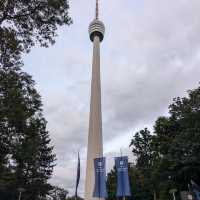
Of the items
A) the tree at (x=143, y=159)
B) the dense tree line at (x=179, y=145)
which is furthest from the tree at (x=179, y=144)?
the tree at (x=143, y=159)

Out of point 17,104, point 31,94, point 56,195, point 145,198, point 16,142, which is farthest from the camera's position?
point 56,195

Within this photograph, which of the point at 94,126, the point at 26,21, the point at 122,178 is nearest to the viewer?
the point at 26,21

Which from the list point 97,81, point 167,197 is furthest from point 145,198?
point 97,81

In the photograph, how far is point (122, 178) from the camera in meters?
24.9

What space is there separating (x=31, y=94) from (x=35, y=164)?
46.4 metres

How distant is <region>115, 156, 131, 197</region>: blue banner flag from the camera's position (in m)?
24.6

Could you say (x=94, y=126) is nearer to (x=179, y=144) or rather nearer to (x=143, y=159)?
(x=143, y=159)

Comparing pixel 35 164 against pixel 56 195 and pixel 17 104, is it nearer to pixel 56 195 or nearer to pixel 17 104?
pixel 17 104

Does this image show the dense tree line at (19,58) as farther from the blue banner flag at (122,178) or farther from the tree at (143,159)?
the tree at (143,159)

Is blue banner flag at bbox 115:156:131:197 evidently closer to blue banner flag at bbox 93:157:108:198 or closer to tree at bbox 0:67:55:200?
blue banner flag at bbox 93:157:108:198

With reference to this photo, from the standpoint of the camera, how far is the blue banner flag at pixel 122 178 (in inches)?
969

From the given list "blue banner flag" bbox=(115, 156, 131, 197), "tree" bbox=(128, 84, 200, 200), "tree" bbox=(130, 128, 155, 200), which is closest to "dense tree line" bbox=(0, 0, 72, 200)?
"blue banner flag" bbox=(115, 156, 131, 197)

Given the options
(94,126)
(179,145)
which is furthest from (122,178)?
(94,126)

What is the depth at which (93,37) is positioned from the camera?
8506 centimetres
